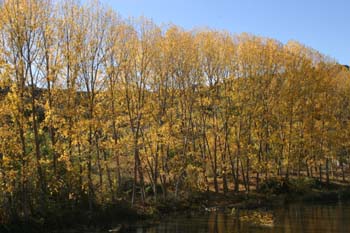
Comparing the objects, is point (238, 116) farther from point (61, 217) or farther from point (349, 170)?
point (349, 170)

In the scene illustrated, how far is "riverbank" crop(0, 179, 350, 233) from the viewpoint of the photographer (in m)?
27.5

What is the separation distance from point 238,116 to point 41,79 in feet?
81.4

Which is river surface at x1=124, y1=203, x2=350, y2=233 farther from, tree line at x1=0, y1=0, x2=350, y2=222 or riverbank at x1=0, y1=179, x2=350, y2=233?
tree line at x1=0, y1=0, x2=350, y2=222

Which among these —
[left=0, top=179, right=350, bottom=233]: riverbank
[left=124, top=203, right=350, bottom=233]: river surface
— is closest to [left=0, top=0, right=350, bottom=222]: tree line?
[left=0, top=179, right=350, bottom=233]: riverbank

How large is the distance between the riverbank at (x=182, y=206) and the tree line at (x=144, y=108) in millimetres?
1018

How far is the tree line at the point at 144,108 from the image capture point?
91.2ft

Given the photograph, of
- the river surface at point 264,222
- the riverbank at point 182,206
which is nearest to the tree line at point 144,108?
the riverbank at point 182,206

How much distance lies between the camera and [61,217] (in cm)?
2819

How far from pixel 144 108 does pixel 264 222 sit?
14.3 meters

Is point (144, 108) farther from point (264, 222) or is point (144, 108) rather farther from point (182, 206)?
point (264, 222)

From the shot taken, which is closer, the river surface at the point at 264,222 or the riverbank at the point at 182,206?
the river surface at the point at 264,222

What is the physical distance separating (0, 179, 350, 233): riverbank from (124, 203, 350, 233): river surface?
2116mm

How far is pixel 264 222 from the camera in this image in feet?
98.9

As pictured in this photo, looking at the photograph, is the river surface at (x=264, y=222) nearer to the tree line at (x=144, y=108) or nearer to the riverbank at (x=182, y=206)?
the riverbank at (x=182, y=206)
